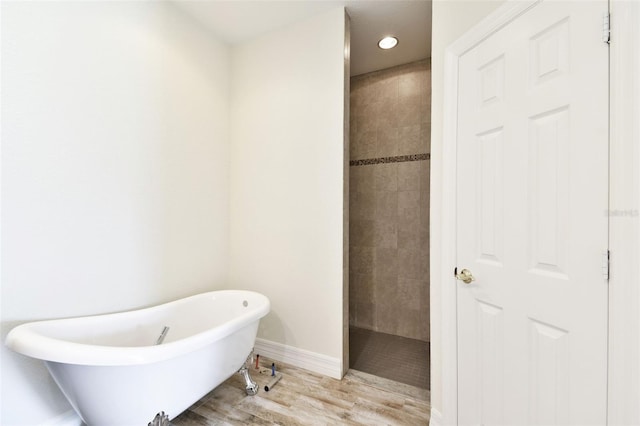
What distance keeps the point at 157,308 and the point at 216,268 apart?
25.4 inches

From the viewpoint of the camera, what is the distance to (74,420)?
59.1 inches

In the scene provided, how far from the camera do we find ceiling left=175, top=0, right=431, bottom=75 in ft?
6.69

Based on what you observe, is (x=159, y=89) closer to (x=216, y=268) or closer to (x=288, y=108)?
(x=288, y=108)

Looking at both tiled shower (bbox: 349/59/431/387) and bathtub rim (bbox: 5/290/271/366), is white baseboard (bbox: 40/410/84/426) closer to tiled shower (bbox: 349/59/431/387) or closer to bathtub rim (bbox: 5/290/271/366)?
bathtub rim (bbox: 5/290/271/366)
